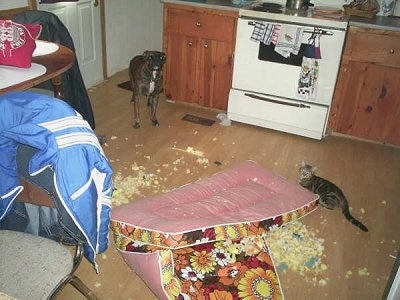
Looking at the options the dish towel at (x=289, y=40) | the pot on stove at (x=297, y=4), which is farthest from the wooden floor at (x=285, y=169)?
the pot on stove at (x=297, y=4)

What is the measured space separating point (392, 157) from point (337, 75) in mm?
824

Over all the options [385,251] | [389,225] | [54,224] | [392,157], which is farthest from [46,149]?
[392,157]

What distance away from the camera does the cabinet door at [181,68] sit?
11.7 feet

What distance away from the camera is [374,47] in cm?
298

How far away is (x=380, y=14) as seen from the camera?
10.9ft

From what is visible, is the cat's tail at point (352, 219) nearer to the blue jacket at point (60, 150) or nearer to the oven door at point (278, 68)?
the oven door at point (278, 68)

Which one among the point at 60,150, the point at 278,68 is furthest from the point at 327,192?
the point at 60,150

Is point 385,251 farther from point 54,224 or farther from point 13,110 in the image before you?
point 13,110

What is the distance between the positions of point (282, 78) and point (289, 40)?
33 cm

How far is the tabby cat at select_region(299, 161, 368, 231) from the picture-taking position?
2.32m

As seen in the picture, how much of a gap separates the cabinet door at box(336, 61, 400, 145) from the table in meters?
2.20

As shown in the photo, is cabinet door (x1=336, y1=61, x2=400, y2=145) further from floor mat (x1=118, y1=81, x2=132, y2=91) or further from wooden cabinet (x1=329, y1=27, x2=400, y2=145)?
floor mat (x1=118, y1=81, x2=132, y2=91)

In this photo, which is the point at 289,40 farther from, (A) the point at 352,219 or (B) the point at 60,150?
(B) the point at 60,150

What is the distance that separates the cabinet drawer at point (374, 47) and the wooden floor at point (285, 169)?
75 centimetres
